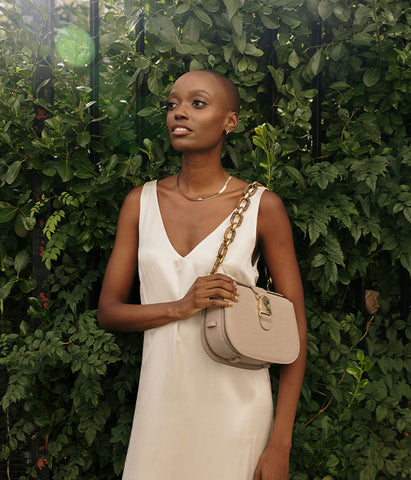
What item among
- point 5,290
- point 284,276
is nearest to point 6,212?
point 5,290

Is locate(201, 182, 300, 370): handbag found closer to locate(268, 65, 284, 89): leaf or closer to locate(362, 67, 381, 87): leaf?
locate(268, 65, 284, 89): leaf

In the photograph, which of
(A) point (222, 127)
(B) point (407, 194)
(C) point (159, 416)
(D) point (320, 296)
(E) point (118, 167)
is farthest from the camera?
(D) point (320, 296)

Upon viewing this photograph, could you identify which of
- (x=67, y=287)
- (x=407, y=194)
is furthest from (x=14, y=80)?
(x=407, y=194)

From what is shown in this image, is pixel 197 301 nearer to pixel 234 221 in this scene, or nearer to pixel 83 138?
pixel 234 221

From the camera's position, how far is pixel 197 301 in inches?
68.7

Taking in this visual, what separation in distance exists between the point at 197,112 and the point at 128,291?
27.8 inches

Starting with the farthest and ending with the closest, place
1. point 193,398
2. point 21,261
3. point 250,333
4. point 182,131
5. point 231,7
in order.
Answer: point 21,261 < point 231,7 < point 182,131 < point 193,398 < point 250,333

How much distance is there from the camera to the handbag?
5.42 feet

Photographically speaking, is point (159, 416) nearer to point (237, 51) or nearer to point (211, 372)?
point (211, 372)

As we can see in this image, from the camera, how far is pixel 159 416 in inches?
72.6

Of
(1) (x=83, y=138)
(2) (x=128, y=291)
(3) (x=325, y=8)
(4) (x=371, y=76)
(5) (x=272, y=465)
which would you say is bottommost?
(5) (x=272, y=465)

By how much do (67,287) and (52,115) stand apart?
780mm

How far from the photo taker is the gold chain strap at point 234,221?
187cm

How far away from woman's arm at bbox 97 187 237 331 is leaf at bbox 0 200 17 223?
2.03ft
